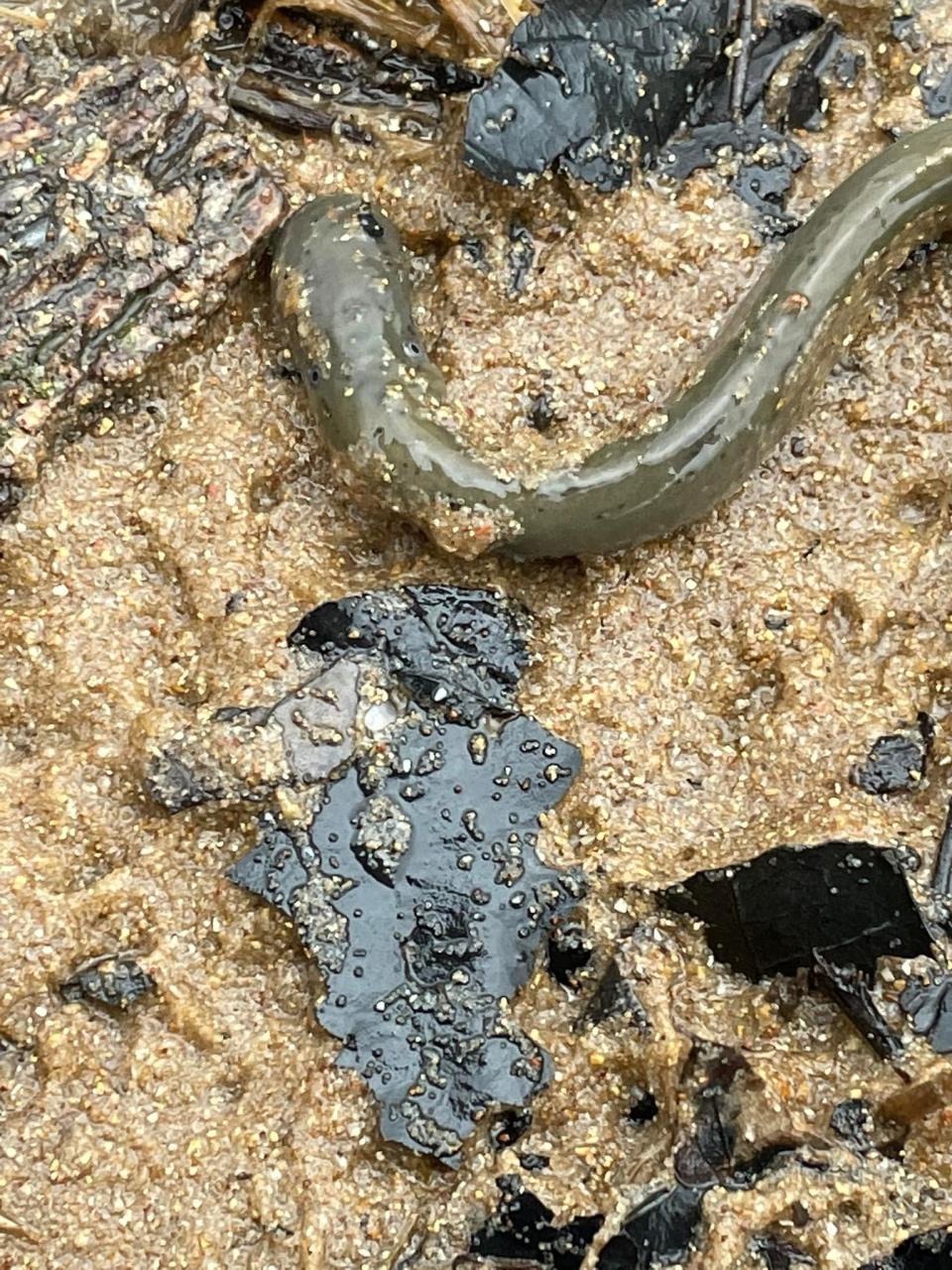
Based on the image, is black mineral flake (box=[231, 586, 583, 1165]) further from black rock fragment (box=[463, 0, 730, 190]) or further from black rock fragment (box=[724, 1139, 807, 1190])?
black rock fragment (box=[463, 0, 730, 190])

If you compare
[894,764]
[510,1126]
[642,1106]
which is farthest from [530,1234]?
[894,764]

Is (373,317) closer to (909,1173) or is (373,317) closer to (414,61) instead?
(414,61)

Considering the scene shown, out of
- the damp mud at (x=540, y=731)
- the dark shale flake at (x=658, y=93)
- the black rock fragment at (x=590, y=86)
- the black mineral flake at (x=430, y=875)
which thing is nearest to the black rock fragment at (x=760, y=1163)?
the damp mud at (x=540, y=731)

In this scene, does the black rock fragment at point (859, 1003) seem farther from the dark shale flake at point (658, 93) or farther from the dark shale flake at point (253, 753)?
the dark shale flake at point (658, 93)

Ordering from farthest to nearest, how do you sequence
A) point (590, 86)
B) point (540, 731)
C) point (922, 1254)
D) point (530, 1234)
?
point (590, 86) → point (540, 731) → point (530, 1234) → point (922, 1254)

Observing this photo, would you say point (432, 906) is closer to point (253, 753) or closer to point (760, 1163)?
point (253, 753)

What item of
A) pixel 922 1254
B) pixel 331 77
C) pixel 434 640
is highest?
pixel 331 77

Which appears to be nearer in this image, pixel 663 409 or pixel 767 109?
pixel 663 409
